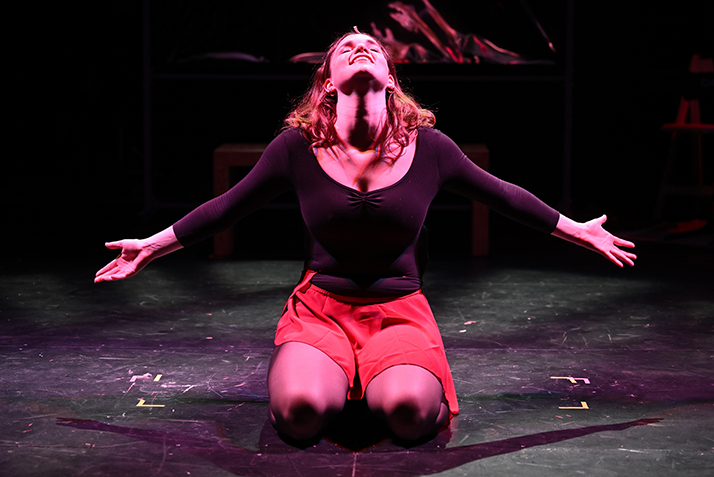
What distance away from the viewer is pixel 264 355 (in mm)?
2992

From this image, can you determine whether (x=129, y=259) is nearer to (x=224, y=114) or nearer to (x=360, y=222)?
→ (x=360, y=222)

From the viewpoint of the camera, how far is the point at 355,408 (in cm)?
241

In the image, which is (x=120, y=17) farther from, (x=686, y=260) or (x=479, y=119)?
(x=686, y=260)

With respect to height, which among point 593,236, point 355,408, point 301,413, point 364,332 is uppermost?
point 593,236

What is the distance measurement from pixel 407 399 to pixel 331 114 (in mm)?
789

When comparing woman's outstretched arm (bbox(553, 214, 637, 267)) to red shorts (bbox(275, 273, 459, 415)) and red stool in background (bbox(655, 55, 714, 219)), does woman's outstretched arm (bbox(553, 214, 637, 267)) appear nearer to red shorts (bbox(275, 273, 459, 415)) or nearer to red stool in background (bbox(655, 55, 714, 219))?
red shorts (bbox(275, 273, 459, 415))

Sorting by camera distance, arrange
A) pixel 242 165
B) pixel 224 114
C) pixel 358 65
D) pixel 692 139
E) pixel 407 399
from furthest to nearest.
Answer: pixel 224 114
pixel 692 139
pixel 242 165
pixel 358 65
pixel 407 399

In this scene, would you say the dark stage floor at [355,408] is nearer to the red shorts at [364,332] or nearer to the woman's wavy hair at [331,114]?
the red shorts at [364,332]

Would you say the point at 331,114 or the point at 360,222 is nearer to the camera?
the point at 360,222

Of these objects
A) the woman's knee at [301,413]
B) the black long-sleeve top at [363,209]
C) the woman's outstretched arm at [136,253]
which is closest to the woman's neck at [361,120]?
the black long-sleeve top at [363,209]

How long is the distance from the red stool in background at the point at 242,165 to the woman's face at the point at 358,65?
2.38m

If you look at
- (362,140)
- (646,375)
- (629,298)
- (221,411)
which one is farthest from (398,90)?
(629,298)

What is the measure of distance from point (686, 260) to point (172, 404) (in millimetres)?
3148

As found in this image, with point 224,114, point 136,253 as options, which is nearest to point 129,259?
point 136,253
